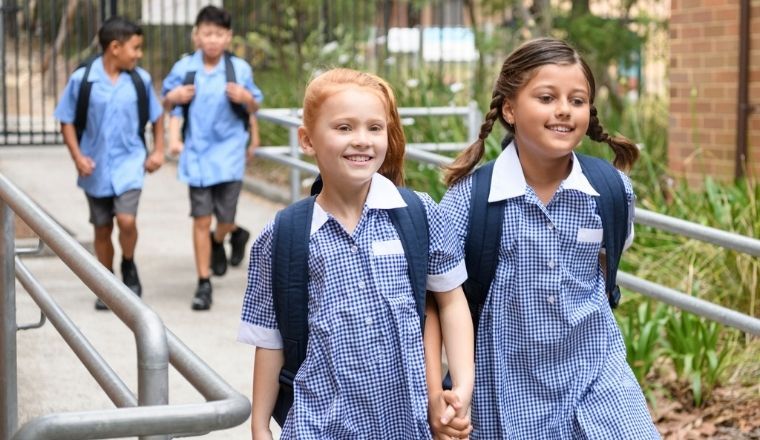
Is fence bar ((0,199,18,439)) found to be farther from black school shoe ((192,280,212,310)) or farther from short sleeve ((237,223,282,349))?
black school shoe ((192,280,212,310))

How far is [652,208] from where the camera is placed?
26.8 ft

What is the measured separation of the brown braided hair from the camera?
11.8 ft

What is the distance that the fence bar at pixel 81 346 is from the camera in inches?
132

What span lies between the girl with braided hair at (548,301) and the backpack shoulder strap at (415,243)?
0.71ft

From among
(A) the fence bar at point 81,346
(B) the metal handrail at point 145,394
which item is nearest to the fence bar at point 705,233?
(A) the fence bar at point 81,346

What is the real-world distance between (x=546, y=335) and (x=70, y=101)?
534 centimetres

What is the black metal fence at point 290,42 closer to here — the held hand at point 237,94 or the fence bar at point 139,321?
the held hand at point 237,94

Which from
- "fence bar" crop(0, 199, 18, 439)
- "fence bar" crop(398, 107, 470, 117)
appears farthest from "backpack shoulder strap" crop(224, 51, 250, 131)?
"fence bar" crop(0, 199, 18, 439)

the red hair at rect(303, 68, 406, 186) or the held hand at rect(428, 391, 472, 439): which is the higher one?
the red hair at rect(303, 68, 406, 186)

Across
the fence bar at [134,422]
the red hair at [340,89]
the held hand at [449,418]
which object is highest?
the red hair at [340,89]

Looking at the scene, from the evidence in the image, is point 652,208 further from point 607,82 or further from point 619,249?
point 607,82

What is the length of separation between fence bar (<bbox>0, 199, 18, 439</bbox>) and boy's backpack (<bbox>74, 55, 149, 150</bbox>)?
357 cm

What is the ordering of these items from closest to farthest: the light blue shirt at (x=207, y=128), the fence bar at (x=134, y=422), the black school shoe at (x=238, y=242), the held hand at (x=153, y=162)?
the fence bar at (x=134, y=422), the held hand at (x=153, y=162), the light blue shirt at (x=207, y=128), the black school shoe at (x=238, y=242)

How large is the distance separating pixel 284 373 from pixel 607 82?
461 inches
